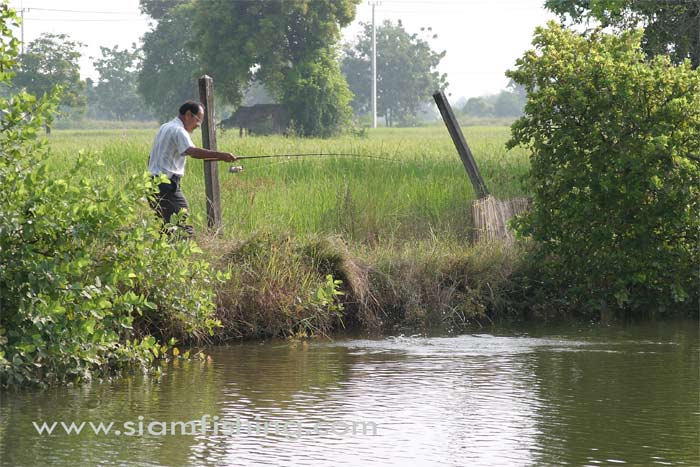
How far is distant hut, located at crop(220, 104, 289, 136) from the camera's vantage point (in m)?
58.0

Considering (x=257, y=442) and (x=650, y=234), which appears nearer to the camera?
(x=257, y=442)

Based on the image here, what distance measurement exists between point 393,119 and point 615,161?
105m

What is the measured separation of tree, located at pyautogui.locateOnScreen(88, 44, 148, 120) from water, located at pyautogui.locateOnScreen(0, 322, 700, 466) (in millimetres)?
105223

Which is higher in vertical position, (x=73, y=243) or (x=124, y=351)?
(x=73, y=243)

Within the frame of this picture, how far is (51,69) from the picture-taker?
8375 cm

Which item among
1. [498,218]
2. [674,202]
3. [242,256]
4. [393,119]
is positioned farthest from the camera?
[393,119]

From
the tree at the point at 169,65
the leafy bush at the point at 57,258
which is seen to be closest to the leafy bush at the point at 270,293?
the leafy bush at the point at 57,258

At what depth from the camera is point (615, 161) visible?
11.6 metres

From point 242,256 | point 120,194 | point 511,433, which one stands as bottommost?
point 511,433

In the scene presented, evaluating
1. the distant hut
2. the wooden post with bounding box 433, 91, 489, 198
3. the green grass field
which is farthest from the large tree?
the wooden post with bounding box 433, 91, 489, 198

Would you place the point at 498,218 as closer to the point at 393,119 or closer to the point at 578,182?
the point at 578,182

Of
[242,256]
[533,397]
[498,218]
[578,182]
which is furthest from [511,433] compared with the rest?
[498,218]

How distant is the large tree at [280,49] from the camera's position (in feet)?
190

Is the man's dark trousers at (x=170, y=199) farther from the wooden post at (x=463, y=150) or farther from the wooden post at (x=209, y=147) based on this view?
the wooden post at (x=463, y=150)
